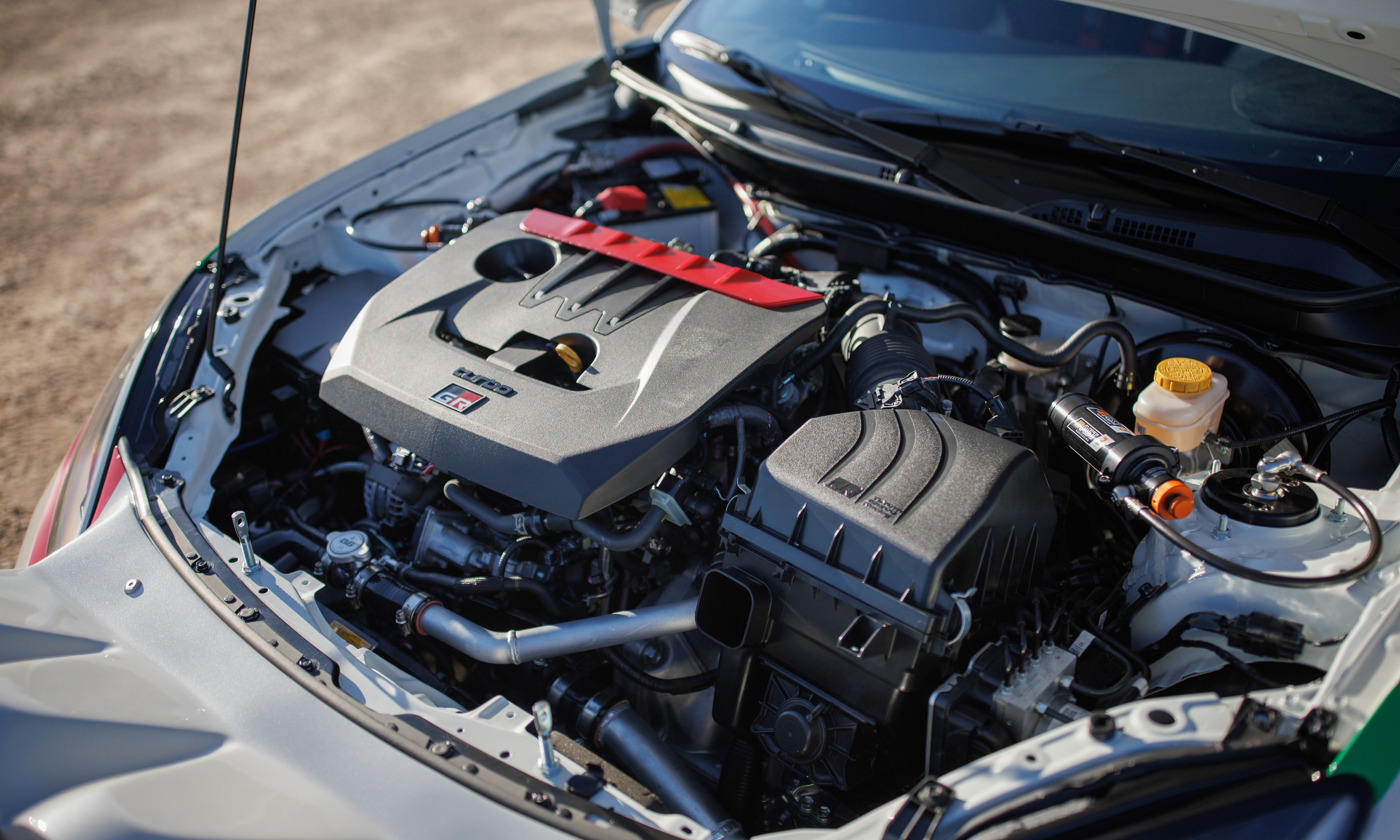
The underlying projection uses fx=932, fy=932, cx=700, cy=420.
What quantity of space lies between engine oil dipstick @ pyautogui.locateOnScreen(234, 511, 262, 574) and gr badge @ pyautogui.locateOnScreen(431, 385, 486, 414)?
403 millimetres

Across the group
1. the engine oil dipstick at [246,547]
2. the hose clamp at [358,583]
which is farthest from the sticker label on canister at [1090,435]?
the engine oil dipstick at [246,547]

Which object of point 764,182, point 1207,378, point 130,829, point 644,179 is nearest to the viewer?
point 130,829

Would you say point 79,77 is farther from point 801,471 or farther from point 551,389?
point 801,471

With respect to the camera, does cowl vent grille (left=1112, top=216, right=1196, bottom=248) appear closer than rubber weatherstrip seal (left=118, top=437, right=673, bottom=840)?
No

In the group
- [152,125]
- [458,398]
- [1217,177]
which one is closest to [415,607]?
[458,398]

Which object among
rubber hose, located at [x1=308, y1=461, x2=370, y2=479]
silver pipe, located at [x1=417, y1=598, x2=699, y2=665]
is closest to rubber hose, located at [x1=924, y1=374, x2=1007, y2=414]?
silver pipe, located at [x1=417, y1=598, x2=699, y2=665]

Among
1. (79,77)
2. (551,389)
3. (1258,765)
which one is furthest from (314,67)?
(1258,765)

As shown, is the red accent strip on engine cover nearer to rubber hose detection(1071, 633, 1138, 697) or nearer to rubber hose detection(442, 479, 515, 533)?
rubber hose detection(442, 479, 515, 533)

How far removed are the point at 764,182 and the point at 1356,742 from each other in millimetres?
1790

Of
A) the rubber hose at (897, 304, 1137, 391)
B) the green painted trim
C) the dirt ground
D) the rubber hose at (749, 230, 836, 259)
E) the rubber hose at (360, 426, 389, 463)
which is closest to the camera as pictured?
the green painted trim

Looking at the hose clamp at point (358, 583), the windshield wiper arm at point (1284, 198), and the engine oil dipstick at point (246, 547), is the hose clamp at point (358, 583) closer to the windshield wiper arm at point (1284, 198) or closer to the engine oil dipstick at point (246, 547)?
the engine oil dipstick at point (246, 547)

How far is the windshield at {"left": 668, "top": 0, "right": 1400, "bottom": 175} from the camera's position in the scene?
200cm

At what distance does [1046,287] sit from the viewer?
6.88 feet

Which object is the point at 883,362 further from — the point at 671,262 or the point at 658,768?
the point at 658,768
